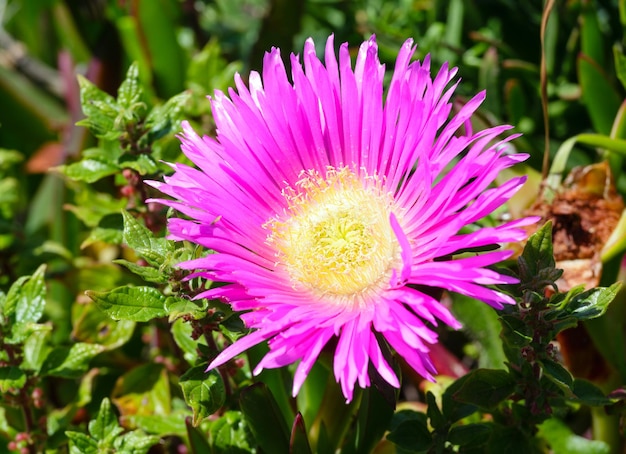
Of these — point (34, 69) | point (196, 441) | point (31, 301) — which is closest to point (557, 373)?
point (196, 441)

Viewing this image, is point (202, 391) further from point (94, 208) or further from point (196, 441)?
point (94, 208)

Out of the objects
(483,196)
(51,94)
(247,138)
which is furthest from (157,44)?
Answer: (483,196)

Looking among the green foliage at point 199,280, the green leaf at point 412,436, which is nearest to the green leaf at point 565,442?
the green foliage at point 199,280

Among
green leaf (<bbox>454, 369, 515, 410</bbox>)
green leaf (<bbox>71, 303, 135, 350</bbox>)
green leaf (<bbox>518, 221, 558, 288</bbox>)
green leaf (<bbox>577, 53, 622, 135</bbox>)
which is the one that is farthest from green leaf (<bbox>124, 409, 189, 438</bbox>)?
green leaf (<bbox>577, 53, 622, 135</bbox>)

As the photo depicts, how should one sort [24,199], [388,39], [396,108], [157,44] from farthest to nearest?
[24,199] < [157,44] < [388,39] < [396,108]

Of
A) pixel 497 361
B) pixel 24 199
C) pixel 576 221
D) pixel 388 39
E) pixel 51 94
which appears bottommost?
pixel 497 361

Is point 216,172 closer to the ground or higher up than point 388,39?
closer to the ground

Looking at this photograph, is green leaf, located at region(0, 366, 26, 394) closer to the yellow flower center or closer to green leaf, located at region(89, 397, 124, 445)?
green leaf, located at region(89, 397, 124, 445)

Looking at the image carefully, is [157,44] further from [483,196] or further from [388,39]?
[483,196]
